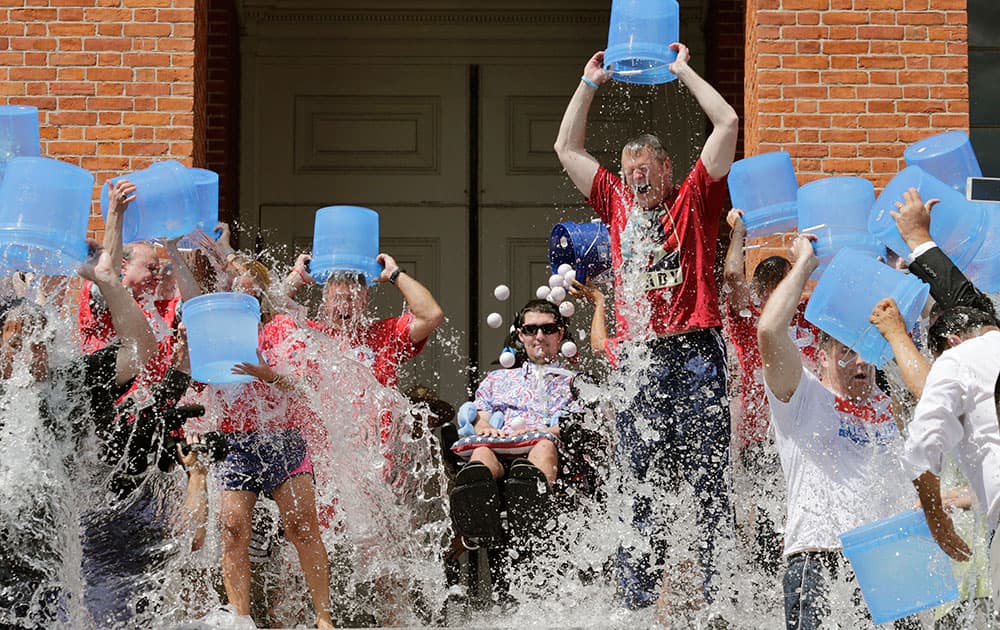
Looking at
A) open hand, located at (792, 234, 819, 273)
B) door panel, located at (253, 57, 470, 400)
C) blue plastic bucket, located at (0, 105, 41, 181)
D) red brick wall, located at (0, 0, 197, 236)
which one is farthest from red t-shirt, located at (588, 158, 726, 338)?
door panel, located at (253, 57, 470, 400)

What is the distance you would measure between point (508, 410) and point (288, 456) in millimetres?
1408

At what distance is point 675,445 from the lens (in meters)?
5.20

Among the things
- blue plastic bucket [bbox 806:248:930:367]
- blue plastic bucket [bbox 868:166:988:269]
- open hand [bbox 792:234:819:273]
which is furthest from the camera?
blue plastic bucket [bbox 868:166:988:269]

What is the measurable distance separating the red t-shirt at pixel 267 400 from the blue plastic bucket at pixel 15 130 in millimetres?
1092

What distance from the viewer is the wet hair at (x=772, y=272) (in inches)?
221

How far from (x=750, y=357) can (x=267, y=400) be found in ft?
6.04

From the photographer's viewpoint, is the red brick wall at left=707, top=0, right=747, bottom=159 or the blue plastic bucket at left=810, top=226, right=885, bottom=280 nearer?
the blue plastic bucket at left=810, top=226, right=885, bottom=280

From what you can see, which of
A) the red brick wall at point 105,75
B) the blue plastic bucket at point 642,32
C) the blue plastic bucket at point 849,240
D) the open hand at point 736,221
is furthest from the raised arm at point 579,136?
the red brick wall at point 105,75

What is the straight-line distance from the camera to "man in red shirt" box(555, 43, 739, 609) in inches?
204

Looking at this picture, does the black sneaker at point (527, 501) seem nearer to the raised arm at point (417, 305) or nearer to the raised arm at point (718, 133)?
the raised arm at point (417, 305)

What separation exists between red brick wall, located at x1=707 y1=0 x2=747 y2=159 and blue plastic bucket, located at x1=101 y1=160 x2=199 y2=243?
470 cm

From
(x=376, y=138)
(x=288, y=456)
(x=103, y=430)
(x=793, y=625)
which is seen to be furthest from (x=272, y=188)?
(x=793, y=625)

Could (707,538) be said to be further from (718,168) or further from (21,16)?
(21,16)

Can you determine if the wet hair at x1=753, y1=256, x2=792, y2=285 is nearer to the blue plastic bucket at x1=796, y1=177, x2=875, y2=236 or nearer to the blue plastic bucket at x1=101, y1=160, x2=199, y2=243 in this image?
the blue plastic bucket at x1=796, y1=177, x2=875, y2=236
